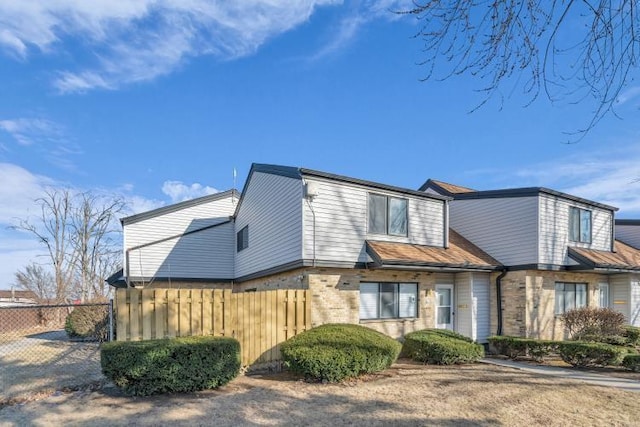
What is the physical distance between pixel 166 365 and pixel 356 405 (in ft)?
10.7

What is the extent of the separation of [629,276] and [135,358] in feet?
62.0

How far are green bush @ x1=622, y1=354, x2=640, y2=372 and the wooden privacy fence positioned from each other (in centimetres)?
794

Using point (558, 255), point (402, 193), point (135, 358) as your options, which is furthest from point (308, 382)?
point (558, 255)

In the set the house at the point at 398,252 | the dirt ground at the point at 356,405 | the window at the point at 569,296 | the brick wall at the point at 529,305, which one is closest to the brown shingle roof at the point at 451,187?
the house at the point at 398,252

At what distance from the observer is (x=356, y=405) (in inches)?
275

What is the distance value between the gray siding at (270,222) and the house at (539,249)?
7251 millimetres

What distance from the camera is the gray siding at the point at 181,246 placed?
17.7 meters

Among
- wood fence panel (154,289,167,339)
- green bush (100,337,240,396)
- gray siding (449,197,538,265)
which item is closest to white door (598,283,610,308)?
gray siding (449,197,538,265)

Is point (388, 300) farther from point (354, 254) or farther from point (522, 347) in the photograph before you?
point (522, 347)

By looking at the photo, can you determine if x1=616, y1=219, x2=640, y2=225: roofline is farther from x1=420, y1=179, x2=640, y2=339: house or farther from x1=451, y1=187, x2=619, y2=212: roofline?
x1=451, y1=187, x2=619, y2=212: roofline

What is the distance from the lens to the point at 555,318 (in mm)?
15227

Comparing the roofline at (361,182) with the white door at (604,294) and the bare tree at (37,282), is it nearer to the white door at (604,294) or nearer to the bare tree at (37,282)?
the white door at (604,294)

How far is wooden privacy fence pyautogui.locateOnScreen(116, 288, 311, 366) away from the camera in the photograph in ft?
27.5

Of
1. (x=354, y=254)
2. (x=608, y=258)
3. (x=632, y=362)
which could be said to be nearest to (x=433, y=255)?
(x=354, y=254)
